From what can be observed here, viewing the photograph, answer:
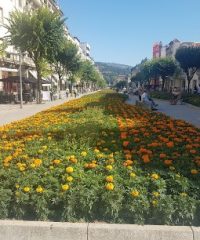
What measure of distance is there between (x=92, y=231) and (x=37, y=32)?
112 feet

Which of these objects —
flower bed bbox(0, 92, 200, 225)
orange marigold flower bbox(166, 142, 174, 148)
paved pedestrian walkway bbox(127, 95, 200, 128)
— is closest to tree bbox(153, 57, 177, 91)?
paved pedestrian walkway bbox(127, 95, 200, 128)

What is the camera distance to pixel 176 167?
549 centimetres

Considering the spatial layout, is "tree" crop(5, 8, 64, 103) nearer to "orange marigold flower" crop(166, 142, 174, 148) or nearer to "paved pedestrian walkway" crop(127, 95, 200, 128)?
"paved pedestrian walkway" crop(127, 95, 200, 128)

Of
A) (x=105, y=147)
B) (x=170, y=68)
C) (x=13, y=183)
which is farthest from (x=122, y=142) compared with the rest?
(x=170, y=68)

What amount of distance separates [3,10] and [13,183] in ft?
141

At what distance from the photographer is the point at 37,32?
119 feet

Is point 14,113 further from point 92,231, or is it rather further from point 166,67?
point 166,67

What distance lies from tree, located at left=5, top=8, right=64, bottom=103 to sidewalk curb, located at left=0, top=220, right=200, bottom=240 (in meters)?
33.1

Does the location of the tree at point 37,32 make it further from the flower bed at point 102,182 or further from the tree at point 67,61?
the flower bed at point 102,182

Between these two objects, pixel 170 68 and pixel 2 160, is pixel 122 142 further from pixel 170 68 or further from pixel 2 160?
pixel 170 68

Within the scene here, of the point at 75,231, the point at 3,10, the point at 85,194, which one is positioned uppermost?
the point at 3,10

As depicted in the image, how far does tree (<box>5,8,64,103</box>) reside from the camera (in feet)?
119

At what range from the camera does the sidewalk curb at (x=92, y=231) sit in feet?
13.0

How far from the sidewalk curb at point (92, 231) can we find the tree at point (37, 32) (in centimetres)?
3311
